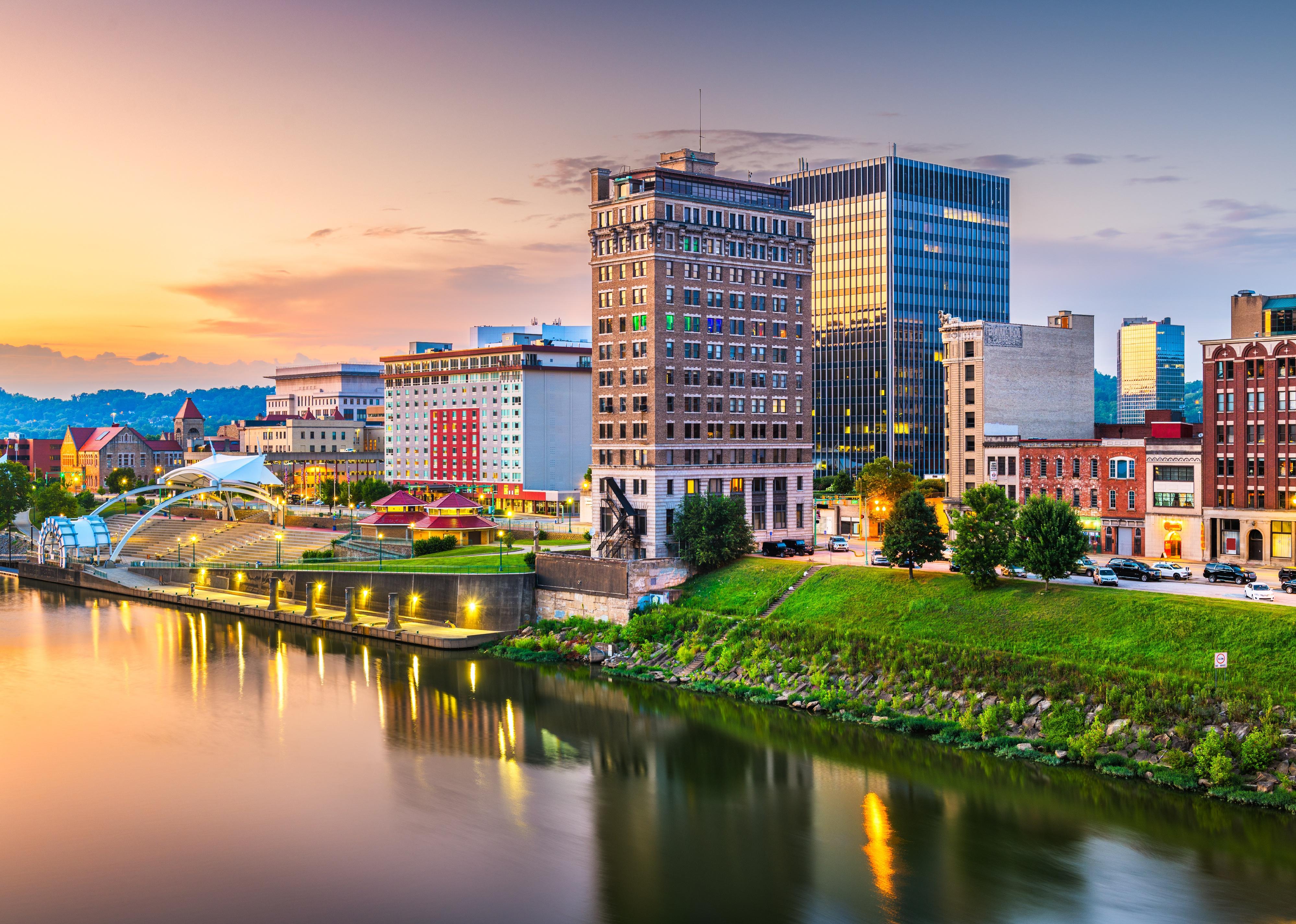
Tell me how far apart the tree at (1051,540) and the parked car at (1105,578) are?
2817mm

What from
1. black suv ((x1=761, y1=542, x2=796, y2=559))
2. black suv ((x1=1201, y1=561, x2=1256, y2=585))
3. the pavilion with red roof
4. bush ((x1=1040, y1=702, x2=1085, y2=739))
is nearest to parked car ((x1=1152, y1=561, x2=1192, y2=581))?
black suv ((x1=1201, y1=561, x2=1256, y2=585))

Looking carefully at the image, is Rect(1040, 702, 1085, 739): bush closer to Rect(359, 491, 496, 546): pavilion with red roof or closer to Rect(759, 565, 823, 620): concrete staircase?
Rect(759, 565, 823, 620): concrete staircase

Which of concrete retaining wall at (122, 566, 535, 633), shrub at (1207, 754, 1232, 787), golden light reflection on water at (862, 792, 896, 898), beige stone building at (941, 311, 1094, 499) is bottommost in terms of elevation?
golden light reflection on water at (862, 792, 896, 898)

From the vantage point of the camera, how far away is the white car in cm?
6378

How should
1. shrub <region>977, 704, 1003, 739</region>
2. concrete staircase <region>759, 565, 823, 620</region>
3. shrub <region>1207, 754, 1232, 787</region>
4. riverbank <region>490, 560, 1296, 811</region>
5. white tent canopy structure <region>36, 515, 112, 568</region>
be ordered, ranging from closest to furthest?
shrub <region>1207, 754, 1232, 787</region>
riverbank <region>490, 560, 1296, 811</region>
shrub <region>977, 704, 1003, 739</region>
concrete staircase <region>759, 565, 823, 620</region>
white tent canopy structure <region>36, 515, 112, 568</region>

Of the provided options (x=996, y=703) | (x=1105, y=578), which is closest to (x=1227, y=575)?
(x=1105, y=578)

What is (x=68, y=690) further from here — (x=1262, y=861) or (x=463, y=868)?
(x=1262, y=861)

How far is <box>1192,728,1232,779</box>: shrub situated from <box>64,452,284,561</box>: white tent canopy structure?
378ft

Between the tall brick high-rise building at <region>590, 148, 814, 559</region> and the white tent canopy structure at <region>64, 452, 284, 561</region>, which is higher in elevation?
the tall brick high-rise building at <region>590, 148, 814, 559</region>

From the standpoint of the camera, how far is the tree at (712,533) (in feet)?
297

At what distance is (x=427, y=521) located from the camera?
395 feet

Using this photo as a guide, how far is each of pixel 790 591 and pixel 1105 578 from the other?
21204 mm

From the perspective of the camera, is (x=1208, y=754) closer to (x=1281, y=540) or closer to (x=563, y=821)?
(x=563, y=821)

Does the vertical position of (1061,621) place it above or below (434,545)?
below
